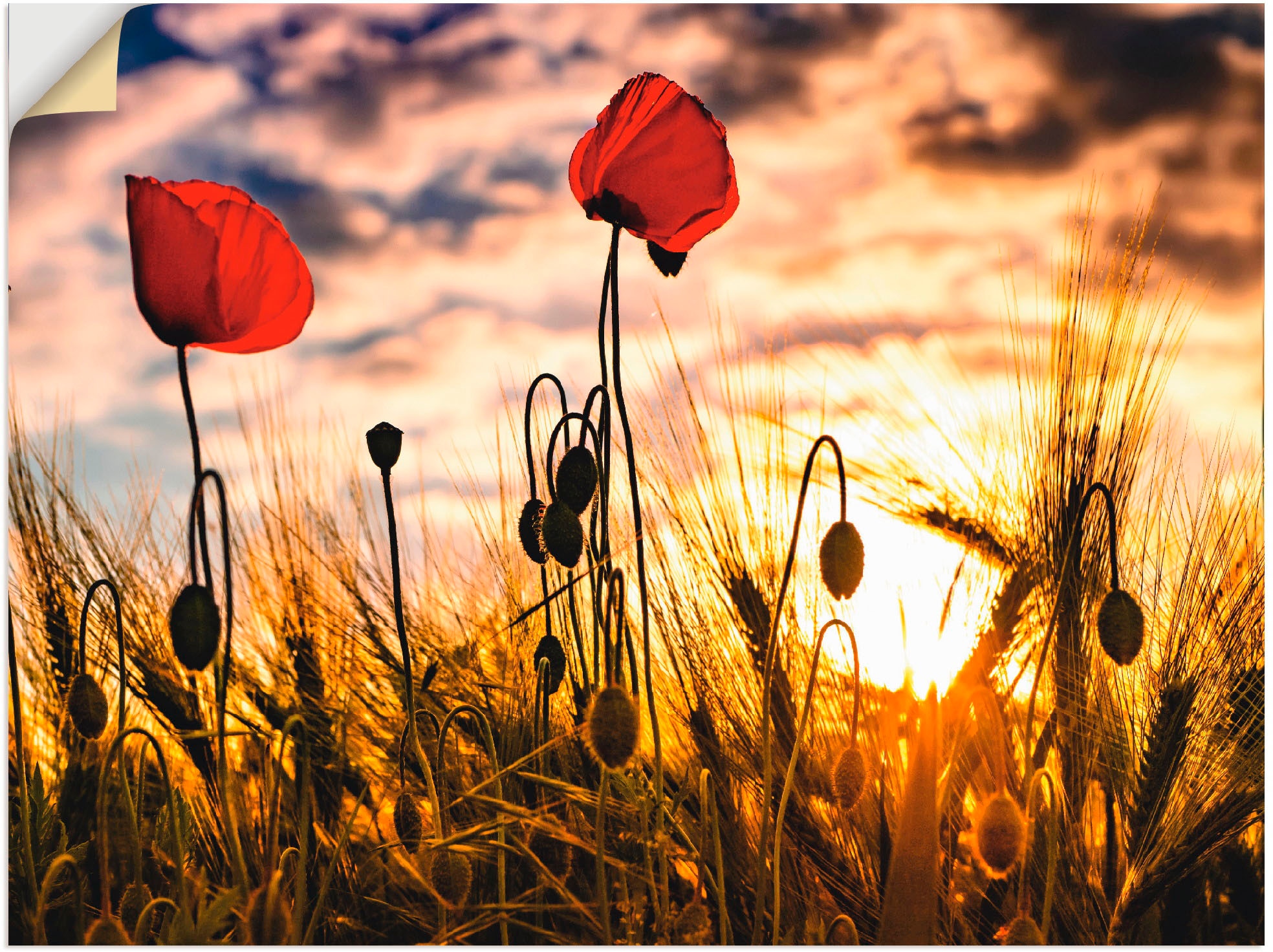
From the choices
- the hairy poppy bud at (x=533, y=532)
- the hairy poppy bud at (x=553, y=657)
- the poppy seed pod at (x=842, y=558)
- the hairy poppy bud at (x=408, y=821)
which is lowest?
the hairy poppy bud at (x=408, y=821)

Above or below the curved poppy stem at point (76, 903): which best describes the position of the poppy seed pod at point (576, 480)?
above

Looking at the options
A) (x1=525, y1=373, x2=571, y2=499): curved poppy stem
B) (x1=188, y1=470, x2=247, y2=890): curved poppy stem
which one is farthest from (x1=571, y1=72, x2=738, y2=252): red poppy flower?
(x1=188, y1=470, x2=247, y2=890): curved poppy stem

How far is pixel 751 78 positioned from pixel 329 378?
0.48m

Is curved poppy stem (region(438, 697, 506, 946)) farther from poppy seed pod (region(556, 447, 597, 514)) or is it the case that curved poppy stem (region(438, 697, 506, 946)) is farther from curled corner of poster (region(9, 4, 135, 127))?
curled corner of poster (region(9, 4, 135, 127))

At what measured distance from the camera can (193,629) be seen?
30.3 inches

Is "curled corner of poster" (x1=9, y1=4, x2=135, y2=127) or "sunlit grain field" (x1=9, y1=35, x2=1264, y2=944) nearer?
"sunlit grain field" (x1=9, y1=35, x2=1264, y2=944)

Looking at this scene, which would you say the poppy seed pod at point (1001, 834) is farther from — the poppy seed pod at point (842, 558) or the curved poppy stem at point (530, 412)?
the curved poppy stem at point (530, 412)

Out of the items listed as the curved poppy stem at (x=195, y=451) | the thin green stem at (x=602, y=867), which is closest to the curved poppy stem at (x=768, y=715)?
the thin green stem at (x=602, y=867)

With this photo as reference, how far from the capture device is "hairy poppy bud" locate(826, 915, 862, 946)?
87 centimetres

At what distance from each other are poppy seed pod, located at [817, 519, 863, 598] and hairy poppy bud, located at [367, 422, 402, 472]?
0.36 meters

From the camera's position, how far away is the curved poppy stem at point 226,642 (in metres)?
0.81

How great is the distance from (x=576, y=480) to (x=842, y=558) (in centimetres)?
21

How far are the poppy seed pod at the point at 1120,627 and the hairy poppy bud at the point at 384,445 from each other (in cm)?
58

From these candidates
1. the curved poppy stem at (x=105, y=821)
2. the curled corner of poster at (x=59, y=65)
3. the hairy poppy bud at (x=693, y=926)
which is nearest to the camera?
the curved poppy stem at (x=105, y=821)
